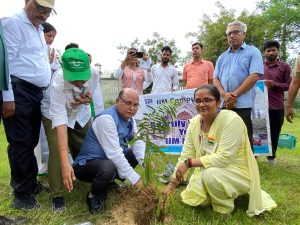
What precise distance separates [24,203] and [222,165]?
1.89m

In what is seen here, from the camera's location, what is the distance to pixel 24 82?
9.89 feet

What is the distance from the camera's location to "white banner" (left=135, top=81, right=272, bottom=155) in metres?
5.16

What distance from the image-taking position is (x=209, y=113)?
2.95 m

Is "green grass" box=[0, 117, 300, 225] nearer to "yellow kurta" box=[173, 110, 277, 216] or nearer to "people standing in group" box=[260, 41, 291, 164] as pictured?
"yellow kurta" box=[173, 110, 277, 216]

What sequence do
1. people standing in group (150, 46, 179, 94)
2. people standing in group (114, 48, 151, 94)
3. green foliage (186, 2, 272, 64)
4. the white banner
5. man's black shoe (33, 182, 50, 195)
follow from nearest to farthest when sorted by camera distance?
man's black shoe (33, 182, 50, 195) < the white banner < people standing in group (114, 48, 151, 94) < people standing in group (150, 46, 179, 94) < green foliage (186, 2, 272, 64)

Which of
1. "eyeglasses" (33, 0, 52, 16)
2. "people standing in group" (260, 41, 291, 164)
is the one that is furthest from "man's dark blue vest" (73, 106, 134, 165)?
"people standing in group" (260, 41, 291, 164)

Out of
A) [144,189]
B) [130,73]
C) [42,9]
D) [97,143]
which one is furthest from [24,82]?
[130,73]

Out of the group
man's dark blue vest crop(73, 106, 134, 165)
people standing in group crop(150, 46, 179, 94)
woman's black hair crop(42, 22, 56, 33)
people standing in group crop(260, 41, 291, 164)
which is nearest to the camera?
man's dark blue vest crop(73, 106, 134, 165)

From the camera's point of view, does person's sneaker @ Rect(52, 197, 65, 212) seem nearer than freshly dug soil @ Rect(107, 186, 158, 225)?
No

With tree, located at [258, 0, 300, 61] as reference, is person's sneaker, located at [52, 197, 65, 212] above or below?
below

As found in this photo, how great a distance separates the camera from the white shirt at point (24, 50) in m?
2.89

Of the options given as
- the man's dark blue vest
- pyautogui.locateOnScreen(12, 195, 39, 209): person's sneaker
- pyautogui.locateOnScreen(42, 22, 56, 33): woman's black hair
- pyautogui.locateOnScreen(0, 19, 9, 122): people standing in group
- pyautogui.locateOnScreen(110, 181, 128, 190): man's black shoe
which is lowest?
pyautogui.locateOnScreen(110, 181, 128, 190): man's black shoe

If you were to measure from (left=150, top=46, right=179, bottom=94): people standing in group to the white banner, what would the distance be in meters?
0.37

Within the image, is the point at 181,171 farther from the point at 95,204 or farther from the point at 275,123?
the point at 275,123
